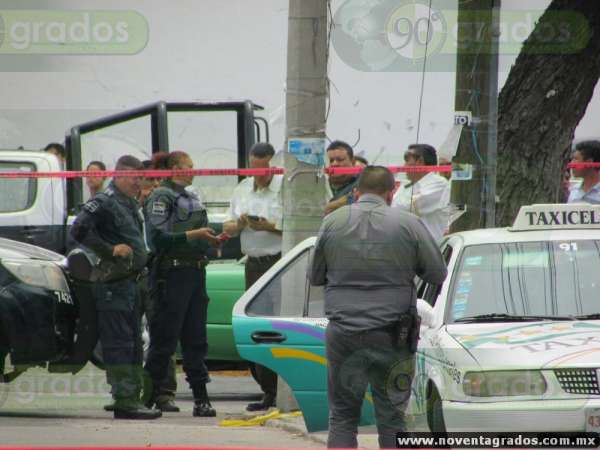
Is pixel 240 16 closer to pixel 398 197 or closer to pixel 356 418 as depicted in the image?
pixel 398 197

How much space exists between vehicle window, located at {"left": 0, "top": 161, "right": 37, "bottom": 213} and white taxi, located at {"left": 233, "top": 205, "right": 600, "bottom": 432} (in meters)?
5.50


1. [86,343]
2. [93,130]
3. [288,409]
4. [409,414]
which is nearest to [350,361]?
[409,414]

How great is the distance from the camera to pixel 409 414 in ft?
26.6

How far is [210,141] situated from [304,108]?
6194 millimetres

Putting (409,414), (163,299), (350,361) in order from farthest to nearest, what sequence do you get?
(163,299) → (409,414) → (350,361)

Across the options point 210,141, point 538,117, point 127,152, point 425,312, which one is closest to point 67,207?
point 127,152

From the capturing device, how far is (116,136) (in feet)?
52.1

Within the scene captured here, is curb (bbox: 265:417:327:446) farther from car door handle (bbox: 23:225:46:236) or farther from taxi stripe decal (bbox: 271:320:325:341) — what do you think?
car door handle (bbox: 23:225:46:236)

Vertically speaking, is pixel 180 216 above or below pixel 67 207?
above

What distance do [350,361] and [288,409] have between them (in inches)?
100

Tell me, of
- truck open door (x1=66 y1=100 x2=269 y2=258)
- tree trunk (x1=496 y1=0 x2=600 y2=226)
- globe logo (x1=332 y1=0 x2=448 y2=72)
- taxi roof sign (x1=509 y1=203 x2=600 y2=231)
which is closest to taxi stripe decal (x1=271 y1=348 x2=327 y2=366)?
taxi roof sign (x1=509 y1=203 x2=600 y2=231)

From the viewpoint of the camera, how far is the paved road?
8.67m

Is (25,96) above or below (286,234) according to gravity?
above

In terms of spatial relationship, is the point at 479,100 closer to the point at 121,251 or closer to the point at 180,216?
the point at 180,216
